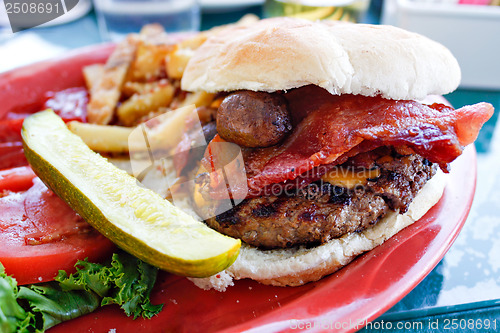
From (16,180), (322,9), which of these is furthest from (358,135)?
(322,9)

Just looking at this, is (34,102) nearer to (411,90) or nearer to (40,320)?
(40,320)

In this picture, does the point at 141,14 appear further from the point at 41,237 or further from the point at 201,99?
the point at 41,237

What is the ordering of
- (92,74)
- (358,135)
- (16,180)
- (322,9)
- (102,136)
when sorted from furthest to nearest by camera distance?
(322,9) < (92,74) < (102,136) < (16,180) < (358,135)

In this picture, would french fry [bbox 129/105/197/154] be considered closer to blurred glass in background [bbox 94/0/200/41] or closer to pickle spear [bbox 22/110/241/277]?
pickle spear [bbox 22/110/241/277]

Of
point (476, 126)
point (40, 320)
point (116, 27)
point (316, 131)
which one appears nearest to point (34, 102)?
point (116, 27)

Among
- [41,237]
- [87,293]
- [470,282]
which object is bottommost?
[470,282]

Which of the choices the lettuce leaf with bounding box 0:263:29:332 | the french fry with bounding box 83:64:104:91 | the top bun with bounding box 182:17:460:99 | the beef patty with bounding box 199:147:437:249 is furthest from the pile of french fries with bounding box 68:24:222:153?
the lettuce leaf with bounding box 0:263:29:332
